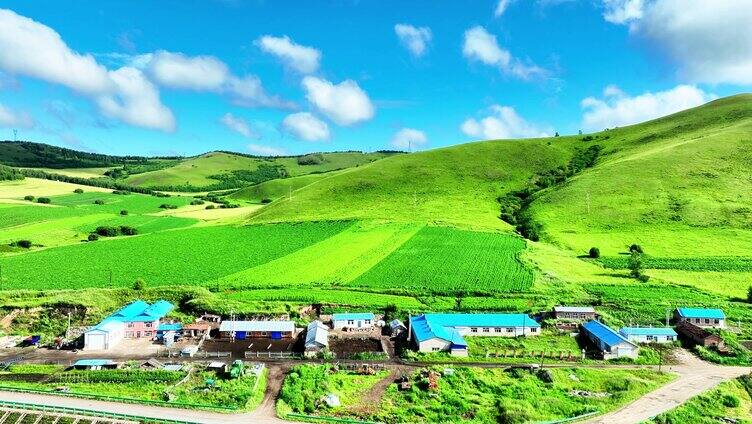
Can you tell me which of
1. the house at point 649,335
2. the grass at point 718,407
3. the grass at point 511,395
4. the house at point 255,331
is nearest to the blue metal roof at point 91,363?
the house at point 255,331

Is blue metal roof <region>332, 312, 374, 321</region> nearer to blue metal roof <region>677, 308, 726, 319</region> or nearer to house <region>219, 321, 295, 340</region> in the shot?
house <region>219, 321, 295, 340</region>

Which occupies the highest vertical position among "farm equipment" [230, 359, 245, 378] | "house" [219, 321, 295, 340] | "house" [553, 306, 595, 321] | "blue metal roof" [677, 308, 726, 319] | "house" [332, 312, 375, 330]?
"blue metal roof" [677, 308, 726, 319]

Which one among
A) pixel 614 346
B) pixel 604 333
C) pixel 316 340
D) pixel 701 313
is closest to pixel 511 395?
pixel 614 346

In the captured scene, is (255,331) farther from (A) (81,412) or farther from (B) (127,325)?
(A) (81,412)

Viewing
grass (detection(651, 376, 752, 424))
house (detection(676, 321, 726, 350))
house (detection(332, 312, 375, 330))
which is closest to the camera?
grass (detection(651, 376, 752, 424))

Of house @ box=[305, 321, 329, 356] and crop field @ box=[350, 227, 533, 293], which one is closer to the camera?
house @ box=[305, 321, 329, 356]

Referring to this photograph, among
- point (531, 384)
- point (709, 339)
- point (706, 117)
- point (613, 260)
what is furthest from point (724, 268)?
point (706, 117)

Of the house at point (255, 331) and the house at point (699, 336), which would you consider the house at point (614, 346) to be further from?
the house at point (255, 331)

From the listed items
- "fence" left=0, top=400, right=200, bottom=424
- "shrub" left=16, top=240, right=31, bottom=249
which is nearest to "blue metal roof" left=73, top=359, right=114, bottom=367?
"fence" left=0, top=400, right=200, bottom=424
